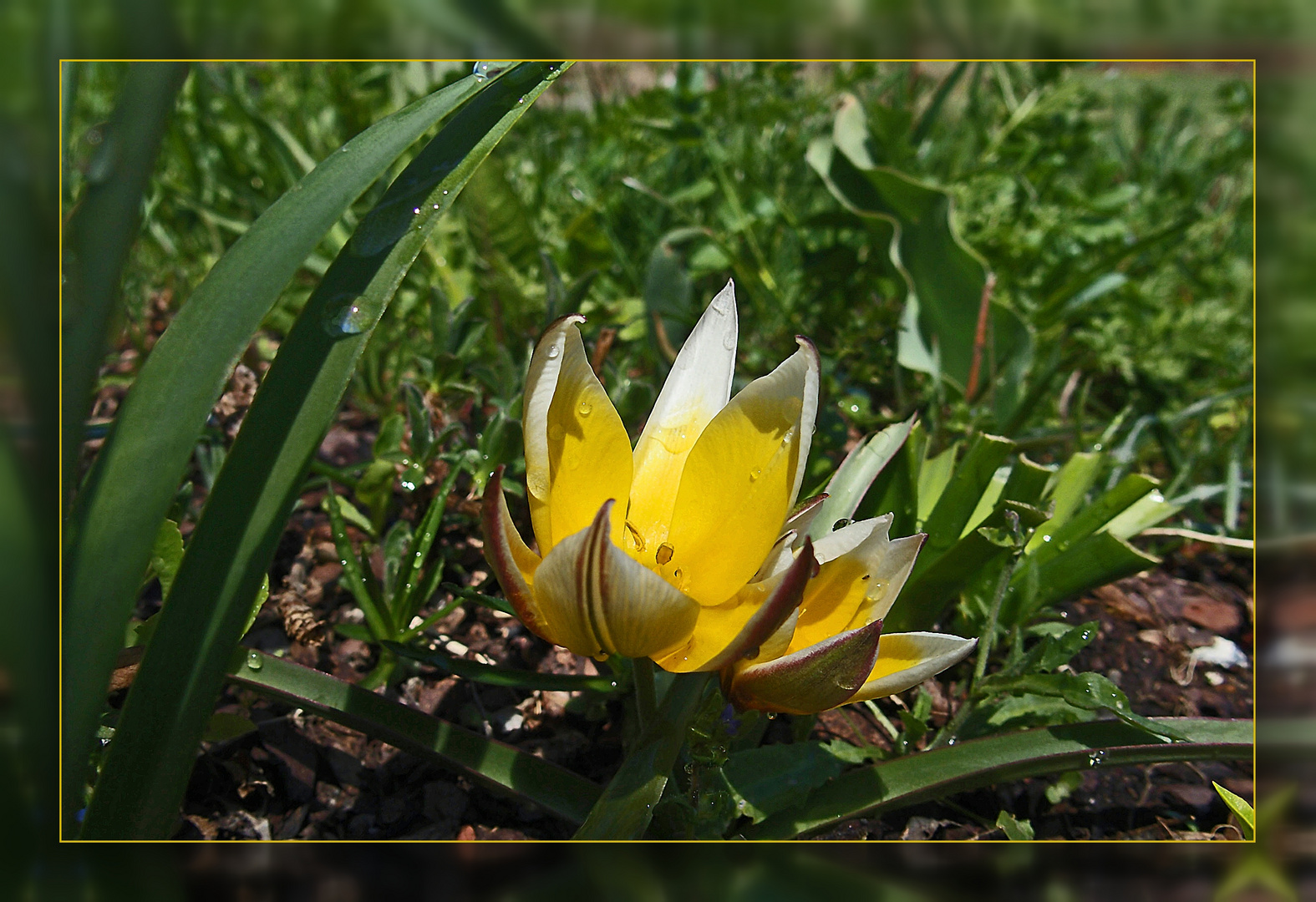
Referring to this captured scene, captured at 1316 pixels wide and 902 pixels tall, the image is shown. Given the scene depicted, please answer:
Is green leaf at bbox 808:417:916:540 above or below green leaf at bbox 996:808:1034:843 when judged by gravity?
above

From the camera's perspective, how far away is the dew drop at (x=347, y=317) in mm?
747

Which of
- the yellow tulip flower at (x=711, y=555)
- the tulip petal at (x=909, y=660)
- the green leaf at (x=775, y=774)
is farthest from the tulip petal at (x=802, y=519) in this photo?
the green leaf at (x=775, y=774)

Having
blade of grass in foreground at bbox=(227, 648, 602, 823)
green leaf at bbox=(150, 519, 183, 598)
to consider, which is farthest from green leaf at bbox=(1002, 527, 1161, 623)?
green leaf at bbox=(150, 519, 183, 598)

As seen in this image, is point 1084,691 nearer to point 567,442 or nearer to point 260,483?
point 567,442

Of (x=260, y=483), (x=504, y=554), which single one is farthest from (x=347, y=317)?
(x=504, y=554)

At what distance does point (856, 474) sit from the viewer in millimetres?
1005

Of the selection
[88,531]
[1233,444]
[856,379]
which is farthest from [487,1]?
[1233,444]

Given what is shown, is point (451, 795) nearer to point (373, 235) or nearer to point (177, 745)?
point (177, 745)

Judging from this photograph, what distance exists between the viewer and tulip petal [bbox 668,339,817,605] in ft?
2.21

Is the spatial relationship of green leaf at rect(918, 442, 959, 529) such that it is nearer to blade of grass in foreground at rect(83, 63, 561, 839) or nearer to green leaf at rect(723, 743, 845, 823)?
green leaf at rect(723, 743, 845, 823)

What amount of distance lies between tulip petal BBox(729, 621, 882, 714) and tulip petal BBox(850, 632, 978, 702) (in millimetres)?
32

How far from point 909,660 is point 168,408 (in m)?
0.59

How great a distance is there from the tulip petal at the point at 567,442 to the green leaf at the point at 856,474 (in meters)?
0.26

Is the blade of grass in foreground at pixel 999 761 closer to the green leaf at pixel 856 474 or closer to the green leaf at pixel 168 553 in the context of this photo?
the green leaf at pixel 856 474
